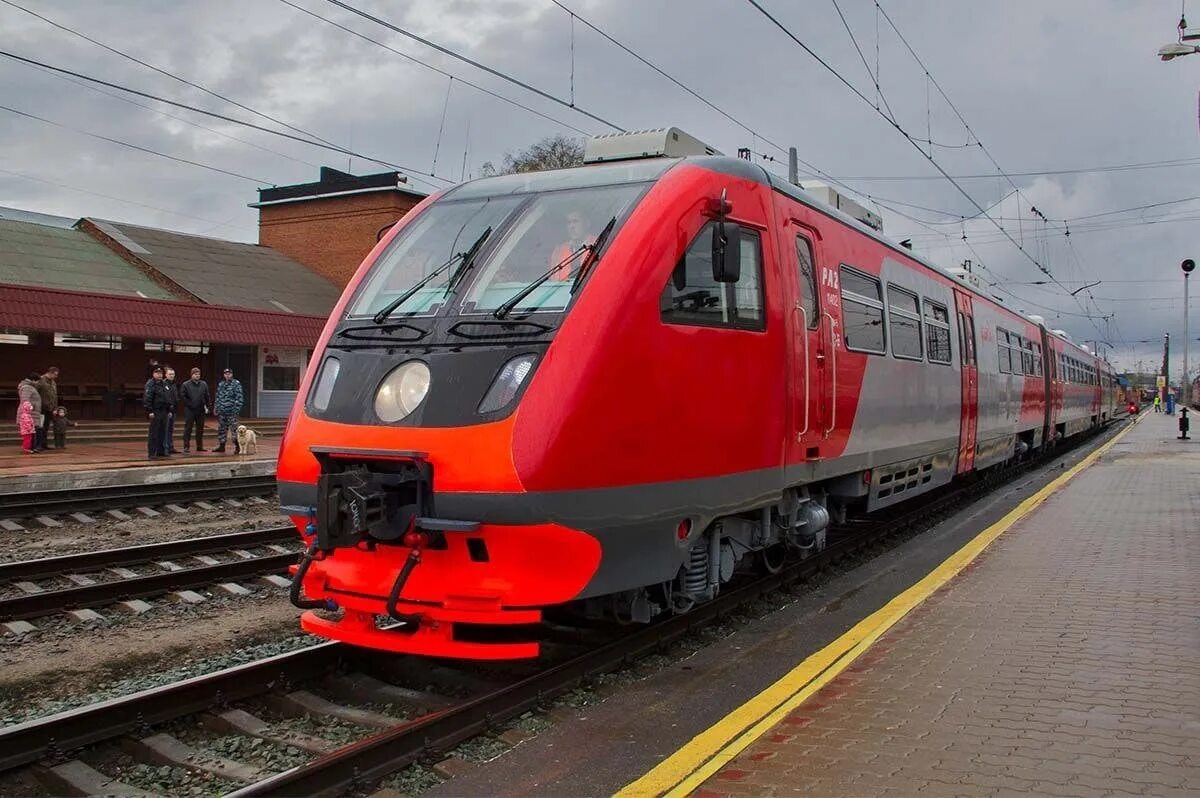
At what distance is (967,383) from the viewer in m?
11.9

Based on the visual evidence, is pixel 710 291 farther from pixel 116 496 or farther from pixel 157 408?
pixel 157 408

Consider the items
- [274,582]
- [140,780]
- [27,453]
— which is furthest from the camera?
[27,453]

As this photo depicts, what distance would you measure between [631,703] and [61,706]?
321 centimetres

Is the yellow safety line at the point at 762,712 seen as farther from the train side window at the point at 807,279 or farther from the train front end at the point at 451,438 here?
the train side window at the point at 807,279

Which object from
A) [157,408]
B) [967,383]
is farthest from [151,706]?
[157,408]

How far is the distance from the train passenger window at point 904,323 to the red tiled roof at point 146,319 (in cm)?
1924

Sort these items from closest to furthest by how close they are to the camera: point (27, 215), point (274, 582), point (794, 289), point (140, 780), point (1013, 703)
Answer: point (140, 780) < point (1013, 703) < point (794, 289) < point (274, 582) < point (27, 215)

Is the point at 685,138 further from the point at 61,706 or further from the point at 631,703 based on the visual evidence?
the point at 61,706

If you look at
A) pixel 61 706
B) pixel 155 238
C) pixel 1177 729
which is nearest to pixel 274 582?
pixel 61 706

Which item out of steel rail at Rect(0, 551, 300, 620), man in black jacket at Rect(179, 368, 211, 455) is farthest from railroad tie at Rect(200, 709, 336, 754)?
man in black jacket at Rect(179, 368, 211, 455)

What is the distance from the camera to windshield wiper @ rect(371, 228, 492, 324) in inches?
224

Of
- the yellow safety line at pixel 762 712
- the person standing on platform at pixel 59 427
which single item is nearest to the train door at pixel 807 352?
the yellow safety line at pixel 762 712

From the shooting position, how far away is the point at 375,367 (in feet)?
17.6

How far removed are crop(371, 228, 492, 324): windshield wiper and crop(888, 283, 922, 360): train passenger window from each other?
4793 millimetres
